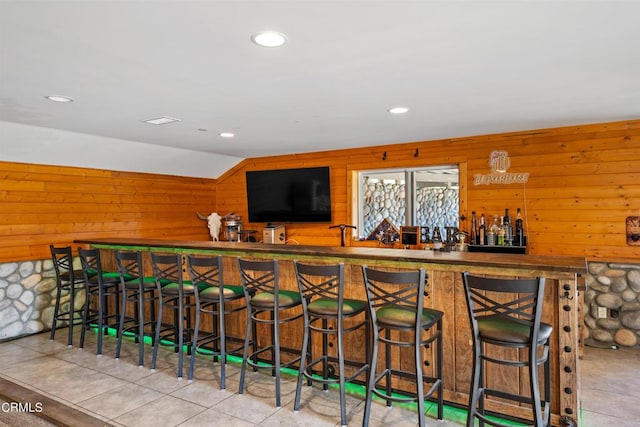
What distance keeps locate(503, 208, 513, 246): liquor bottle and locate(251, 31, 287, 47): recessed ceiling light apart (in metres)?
3.69

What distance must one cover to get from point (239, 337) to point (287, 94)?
7.73 feet

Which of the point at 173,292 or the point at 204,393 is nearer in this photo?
the point at 204,393

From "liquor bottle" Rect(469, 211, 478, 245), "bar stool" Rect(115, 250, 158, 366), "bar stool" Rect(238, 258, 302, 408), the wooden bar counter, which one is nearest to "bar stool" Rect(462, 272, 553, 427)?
the wooden bar counter

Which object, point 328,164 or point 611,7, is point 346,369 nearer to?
point 611,7

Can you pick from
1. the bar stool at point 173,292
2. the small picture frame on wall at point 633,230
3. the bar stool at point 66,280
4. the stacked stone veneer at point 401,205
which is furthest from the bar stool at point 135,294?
the small picture frame on wall at point 633,230

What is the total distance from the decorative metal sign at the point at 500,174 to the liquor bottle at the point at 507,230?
0.37 meters

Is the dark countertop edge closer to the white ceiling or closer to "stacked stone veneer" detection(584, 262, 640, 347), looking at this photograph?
the white ceiling

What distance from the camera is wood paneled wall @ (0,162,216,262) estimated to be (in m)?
4.79

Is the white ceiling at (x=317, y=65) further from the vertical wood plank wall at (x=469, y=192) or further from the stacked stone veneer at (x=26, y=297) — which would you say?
the stacked stone veneer at (x=26, y=297)

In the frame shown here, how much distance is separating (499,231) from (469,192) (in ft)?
1.98

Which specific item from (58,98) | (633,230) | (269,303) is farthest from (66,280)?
(633,230)

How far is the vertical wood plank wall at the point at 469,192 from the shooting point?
4461 millimetres

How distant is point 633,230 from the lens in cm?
437

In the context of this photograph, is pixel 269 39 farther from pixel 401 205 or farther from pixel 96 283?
pixel 401 205
